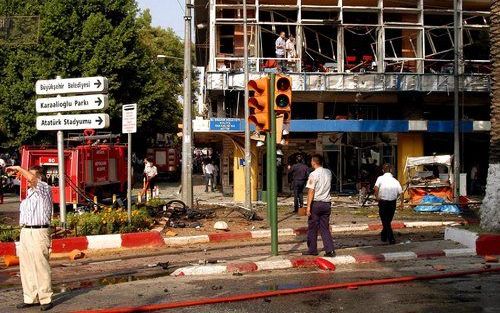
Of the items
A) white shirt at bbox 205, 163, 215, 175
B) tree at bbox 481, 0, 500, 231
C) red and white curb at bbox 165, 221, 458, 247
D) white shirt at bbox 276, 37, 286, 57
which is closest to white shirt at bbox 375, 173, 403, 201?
tree at bbox 481, 0, 500, 231

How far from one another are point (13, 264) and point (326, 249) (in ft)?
19.7

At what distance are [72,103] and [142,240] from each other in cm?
342

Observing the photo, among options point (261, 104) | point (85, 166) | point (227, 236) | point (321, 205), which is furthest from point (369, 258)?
point (85, 166)

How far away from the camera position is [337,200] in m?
27.5

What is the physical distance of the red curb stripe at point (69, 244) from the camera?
13195 millimetres

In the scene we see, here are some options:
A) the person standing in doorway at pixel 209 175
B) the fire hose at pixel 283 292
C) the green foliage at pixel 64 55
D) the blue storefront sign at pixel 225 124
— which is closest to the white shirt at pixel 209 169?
the person standing in doorway at pixel 209 175

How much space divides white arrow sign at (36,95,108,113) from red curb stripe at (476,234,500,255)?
8.17m

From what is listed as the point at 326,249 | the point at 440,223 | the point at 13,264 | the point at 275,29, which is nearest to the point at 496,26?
the point at 326,249

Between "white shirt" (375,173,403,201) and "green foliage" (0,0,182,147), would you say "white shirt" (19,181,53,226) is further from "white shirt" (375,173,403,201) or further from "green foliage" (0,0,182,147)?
"green foliage" (0,0,182,147)

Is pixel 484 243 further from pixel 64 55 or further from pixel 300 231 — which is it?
pixel 64 55

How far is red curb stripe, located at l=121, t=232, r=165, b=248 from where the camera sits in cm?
1400

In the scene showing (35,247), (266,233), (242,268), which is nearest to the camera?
(35,247)

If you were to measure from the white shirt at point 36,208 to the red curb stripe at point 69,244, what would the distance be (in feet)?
17.4

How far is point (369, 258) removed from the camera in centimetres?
1127
